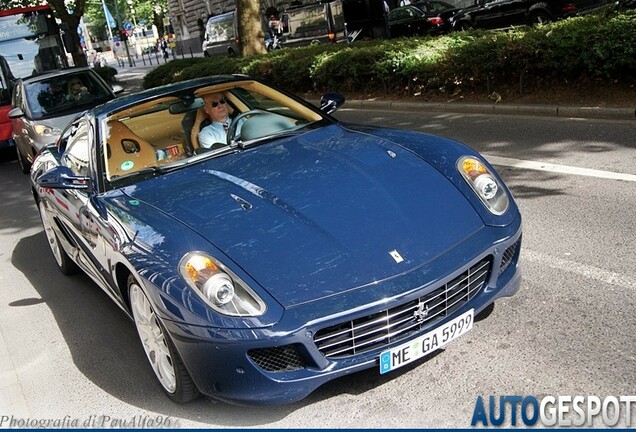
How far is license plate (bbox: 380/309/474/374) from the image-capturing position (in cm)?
313

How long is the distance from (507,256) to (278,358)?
4.41ft

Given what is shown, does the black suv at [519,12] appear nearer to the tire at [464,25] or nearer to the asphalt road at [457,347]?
the tire at [464,25]

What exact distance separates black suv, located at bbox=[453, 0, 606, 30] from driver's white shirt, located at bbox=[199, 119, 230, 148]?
12.7m

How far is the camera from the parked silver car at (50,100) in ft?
35.8

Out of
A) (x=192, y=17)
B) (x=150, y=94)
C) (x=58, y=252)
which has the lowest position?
(x=58, y=252)

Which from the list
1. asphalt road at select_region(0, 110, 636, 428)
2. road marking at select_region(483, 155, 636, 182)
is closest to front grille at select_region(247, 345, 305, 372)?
asphalt road at select_region(0, 110, 636, 428)

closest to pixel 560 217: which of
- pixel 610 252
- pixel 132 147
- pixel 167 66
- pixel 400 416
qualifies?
pixel 610 252

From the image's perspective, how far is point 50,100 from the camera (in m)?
11.4

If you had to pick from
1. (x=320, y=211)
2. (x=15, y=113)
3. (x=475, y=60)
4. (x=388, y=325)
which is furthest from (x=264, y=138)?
(x=15, y=113)

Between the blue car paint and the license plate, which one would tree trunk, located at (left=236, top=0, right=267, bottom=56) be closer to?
the blue car paint

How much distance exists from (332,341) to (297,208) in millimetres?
827

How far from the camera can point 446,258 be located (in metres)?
3.27

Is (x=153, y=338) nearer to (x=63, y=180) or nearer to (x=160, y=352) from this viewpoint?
(x=160, y=352)

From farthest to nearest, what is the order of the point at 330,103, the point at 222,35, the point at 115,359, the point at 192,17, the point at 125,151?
the point at 192,17 < the point at 222,35 < the point at 330,103 < the point at 125,151 < the point at 115,359
